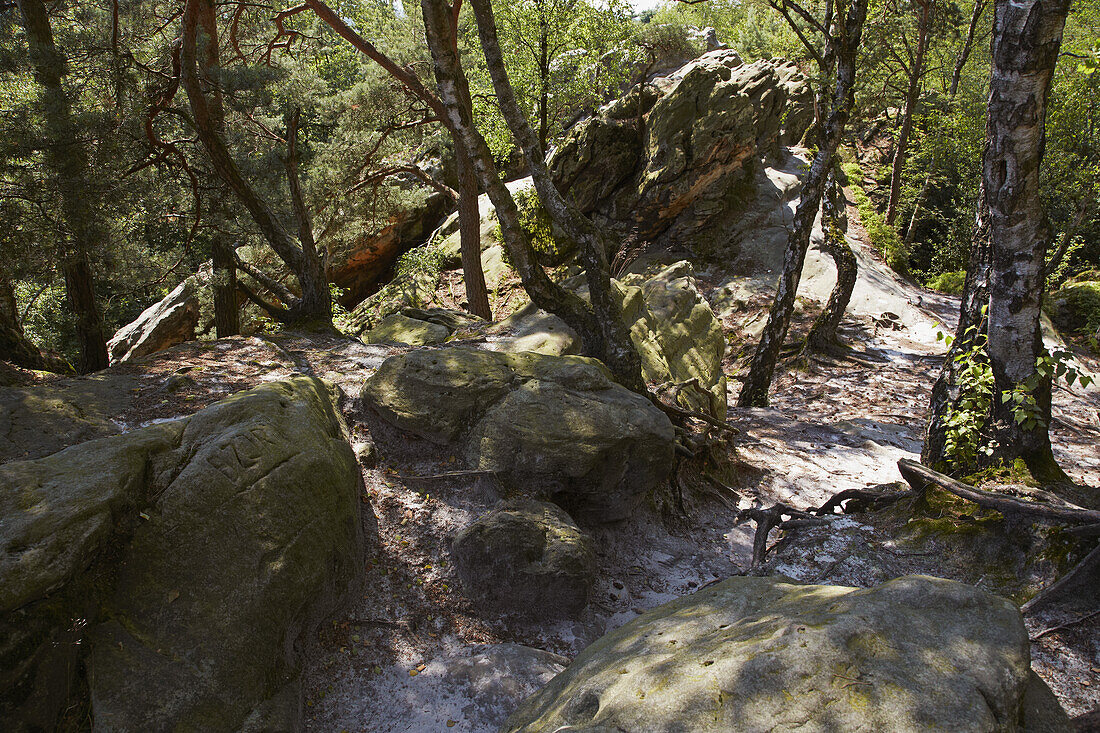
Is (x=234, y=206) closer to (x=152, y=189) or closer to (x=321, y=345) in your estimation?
(x=152, y=189)

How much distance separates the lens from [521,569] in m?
4.07

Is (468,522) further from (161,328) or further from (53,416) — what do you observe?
(161,328)

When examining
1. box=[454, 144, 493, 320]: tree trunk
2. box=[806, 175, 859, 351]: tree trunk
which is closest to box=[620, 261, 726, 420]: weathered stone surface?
box=[454, 144, 493, 320]: tree trunk

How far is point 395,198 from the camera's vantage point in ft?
47.1

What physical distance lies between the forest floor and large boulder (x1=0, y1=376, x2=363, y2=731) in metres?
0.42

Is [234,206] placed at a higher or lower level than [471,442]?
higher

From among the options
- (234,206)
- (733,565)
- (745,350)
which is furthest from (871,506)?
(234,206)

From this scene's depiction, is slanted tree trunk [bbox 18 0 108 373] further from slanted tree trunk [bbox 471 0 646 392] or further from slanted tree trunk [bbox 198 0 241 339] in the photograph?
slanted tree trunk [bbox 471 0 646 392]

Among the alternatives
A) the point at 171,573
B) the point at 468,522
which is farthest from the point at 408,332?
the point at 171,573

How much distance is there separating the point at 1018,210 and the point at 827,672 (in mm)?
4061

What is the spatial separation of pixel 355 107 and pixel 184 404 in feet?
32.1

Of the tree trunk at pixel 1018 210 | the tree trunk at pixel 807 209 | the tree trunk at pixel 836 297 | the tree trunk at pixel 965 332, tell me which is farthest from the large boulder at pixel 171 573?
the tree trunk at pixel 836 297

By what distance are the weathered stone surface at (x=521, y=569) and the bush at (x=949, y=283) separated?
48.6 ft

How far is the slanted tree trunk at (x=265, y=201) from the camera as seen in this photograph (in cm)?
713
